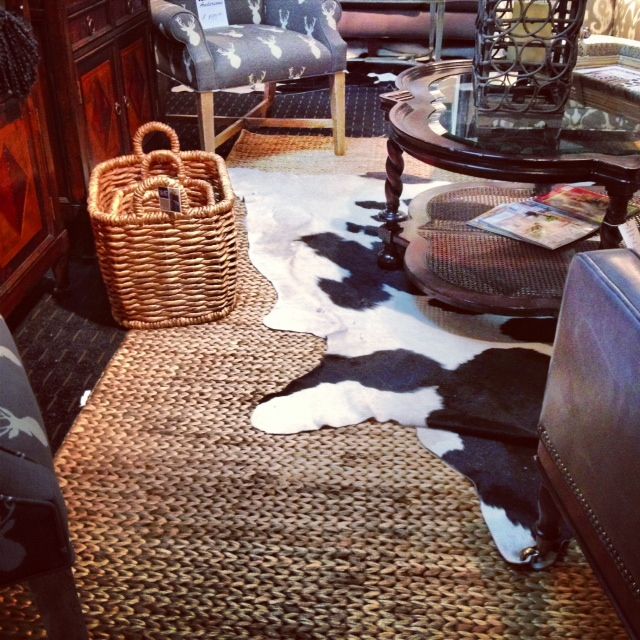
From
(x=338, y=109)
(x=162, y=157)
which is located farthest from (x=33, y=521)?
(x=338, y=109)

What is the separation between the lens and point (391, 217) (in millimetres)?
2322

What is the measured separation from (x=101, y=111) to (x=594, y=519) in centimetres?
203

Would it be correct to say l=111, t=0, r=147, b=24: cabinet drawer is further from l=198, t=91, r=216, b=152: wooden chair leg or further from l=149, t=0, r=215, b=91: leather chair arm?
l=198, t=91, r=216, b=152: wooden chair leg

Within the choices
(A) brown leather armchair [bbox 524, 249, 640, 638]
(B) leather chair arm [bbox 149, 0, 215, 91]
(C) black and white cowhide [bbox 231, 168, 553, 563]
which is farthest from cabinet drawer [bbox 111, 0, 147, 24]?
(A) brown leather armchair [bbox 524, 249, 640, 638]

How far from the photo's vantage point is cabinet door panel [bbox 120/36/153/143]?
2.70m

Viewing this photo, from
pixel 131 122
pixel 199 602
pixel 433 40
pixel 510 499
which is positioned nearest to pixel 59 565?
pixel 199 602

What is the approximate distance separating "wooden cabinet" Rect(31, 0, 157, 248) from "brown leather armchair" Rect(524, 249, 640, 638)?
170cm

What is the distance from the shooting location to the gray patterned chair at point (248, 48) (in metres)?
2.87

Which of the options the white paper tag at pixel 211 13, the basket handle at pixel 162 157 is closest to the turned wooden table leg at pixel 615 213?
the basket handle at pixel 162 157

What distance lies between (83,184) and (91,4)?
56cm

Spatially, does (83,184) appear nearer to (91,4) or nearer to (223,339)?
(91,4)

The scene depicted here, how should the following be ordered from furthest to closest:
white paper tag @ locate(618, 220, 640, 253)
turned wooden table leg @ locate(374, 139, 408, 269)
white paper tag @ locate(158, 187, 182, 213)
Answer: turned wooden table leg @ locate(374, 139, 408, 269), white paper tag @ locate(158, 187, 182, 213), white paper tag @ locate(618, 220, 640, 253)

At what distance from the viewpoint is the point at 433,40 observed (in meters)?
4.77

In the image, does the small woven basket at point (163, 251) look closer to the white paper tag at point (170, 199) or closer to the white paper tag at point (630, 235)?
the white paper tag at point (170, 199)
